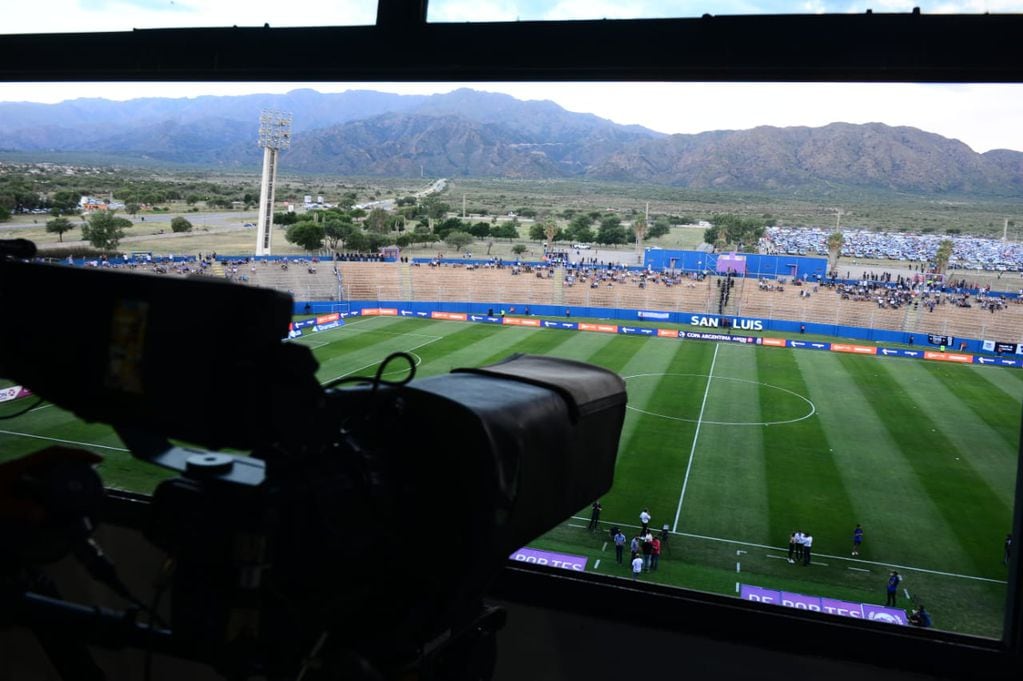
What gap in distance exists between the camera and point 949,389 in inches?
709

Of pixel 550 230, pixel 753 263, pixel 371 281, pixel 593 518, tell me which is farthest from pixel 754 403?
pixel 550 230

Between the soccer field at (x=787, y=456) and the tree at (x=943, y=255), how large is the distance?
2719 millimetres

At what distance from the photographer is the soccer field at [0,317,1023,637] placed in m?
9.59

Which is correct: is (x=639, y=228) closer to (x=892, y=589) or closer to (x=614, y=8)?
(x=892, y=589)

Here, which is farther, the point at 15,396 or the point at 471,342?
the point at 471,342

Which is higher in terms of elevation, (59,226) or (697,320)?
(59,226)

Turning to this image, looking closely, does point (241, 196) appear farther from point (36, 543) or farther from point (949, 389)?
point (949, 389)

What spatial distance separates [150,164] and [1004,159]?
4492mm

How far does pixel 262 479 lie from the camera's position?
28.2 inches

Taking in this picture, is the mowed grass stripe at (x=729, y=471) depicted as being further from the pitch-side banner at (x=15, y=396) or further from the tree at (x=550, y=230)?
the pitch-side banner at (x=15, y=396)

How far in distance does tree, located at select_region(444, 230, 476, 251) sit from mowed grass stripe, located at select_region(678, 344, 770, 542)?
5145mm

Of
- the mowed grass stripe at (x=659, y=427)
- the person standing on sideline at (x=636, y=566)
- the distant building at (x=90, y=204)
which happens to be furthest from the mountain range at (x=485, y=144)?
the person standing on sideline at (x=636, y=566)

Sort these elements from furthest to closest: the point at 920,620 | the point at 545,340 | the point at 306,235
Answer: the point at 545,340 → the point at 306,235 → the point at 920,620

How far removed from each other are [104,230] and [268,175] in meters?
1.13
